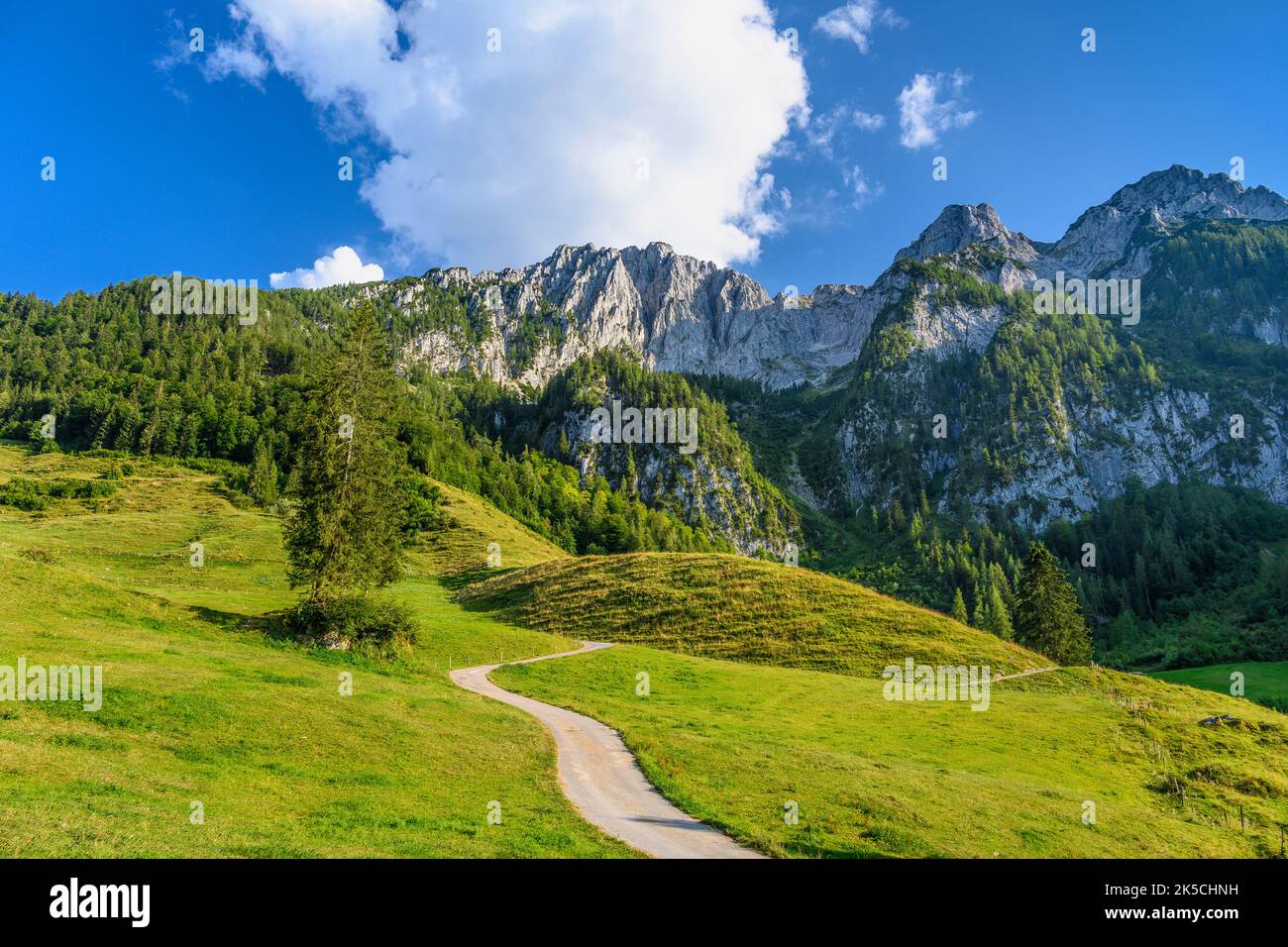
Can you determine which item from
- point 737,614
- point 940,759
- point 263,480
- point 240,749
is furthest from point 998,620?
point 263,480

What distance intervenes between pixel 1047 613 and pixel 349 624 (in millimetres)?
80700

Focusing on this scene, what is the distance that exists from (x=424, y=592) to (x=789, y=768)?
6377cm

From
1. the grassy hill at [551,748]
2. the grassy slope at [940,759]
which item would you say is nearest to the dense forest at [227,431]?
the grassy hill at [551,748]

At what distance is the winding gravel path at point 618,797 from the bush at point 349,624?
12318 millimetres

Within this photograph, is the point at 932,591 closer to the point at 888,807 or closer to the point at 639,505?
the point at 639,505

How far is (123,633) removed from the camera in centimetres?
3164

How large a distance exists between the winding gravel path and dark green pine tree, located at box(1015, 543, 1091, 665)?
70252mm

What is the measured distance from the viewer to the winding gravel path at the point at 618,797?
616 inches

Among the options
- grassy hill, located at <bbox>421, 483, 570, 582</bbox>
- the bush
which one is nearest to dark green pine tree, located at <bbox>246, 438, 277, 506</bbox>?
grassy hill, located at <bbox>421, 483, 570, 582</bbox>

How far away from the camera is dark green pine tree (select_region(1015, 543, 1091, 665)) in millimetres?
77500

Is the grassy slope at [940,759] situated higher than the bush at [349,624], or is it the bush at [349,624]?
the bush at [349,624]

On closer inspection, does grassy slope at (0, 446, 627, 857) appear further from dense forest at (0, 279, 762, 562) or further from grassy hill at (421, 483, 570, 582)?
dense forest at (0, 279, 762, 562)

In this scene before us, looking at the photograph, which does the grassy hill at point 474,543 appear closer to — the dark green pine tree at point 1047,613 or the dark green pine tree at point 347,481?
the dark green pine tree at point 347,481
